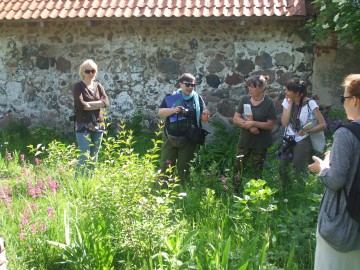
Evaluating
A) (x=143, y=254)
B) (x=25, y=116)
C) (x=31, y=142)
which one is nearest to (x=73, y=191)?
(x=143, y=254)

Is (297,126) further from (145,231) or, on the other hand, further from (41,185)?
(41,185)

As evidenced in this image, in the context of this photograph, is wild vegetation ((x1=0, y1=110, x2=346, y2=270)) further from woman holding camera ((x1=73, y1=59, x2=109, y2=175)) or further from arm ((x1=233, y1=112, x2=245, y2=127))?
woman holding camera ((x1=73, y1=59, x2=109, y2=175))

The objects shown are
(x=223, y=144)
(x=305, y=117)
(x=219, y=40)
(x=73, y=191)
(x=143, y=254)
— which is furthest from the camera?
(x=219, y=40)

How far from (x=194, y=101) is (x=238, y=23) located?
2.94 metres

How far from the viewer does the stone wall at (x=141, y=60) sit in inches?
316

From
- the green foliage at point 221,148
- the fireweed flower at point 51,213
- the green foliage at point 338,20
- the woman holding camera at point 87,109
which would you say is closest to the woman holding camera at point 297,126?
the green foliage at point 221,148

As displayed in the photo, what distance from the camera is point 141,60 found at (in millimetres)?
8586

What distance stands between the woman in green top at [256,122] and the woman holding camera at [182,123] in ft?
1.51

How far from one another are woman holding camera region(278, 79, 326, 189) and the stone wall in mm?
2663

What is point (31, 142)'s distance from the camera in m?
8.33

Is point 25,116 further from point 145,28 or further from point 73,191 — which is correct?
point 73,191

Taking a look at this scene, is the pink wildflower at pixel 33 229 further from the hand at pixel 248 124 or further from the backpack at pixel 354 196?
the hand at pixel 248 124

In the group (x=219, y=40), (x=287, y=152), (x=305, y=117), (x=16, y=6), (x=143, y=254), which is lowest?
(x=143, y=254)

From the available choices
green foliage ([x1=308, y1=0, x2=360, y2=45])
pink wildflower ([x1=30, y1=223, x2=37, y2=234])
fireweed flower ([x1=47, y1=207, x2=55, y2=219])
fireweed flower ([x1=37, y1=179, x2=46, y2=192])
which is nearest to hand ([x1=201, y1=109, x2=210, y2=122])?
fireweed flower ([x1=37, y1=179, x2=46, y2=192])
